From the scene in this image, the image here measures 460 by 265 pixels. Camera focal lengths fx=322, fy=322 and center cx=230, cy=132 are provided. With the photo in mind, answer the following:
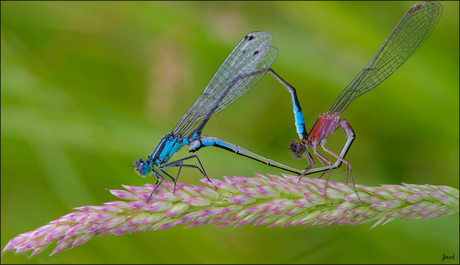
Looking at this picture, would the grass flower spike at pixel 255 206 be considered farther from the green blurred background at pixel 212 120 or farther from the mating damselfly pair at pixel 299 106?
the green blurred background at pixel 212 120

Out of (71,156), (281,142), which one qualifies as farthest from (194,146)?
(71,156)

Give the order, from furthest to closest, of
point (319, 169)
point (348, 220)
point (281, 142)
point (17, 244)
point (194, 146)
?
1. point (281, 142)
2. point (194, 146)
3. point (319, 169)
4. point (348, 220)
5. point (17, 244)

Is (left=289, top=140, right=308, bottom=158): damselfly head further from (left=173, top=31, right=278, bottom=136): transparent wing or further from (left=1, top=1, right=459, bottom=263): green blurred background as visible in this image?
(left=1, top=1, right=459, bottom=263): green blurred background

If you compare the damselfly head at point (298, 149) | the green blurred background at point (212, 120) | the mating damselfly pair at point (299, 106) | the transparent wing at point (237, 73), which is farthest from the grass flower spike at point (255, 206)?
the green blurred background at point (212, 120)

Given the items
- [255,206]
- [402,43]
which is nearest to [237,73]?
[402,43]

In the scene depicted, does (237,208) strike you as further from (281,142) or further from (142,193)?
(281,142)

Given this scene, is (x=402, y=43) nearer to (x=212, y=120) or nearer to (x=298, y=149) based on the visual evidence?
(x=298, y=149)
